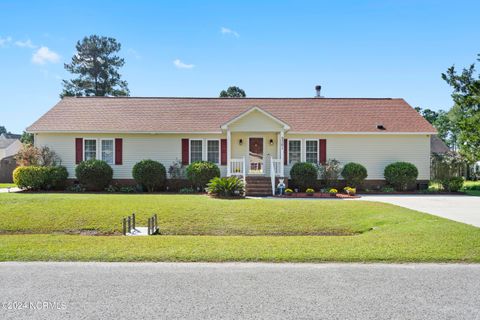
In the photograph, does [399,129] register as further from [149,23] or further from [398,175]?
[149,23]

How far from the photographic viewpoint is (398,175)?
18375mm

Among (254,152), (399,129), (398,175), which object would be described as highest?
(399,129)

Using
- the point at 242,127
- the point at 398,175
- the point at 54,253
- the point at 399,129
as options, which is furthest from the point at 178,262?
the point at 399,129

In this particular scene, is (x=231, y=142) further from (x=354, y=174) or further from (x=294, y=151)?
(x=354, y=174)

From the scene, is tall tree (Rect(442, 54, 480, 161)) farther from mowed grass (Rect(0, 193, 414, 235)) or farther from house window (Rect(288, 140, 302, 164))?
house window (Rect(288, 140, 302, 164))

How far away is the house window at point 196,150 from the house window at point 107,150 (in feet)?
15.0

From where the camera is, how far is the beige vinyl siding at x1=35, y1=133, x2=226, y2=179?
62.6 feet

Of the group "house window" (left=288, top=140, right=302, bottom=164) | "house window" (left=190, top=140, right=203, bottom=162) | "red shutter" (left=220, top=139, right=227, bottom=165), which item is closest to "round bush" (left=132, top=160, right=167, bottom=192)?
"house window" (left=190, top=140, right=203, bottom=162)

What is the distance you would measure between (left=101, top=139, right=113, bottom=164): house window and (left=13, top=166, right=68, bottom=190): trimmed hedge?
230 centimetres

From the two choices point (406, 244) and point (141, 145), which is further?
point (141, 145)

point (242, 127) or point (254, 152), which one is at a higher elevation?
point (242, 127)

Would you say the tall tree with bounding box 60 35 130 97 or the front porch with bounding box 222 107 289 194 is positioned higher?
the tall tree with bounding box 60 35 130 97

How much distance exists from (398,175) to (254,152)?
26.1ft

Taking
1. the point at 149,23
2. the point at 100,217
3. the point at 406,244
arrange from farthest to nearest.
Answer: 1. the point at 149,23
2. the point at 100,217
3. the point at 406,244
